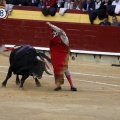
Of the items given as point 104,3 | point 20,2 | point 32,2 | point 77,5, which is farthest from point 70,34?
point 20,2

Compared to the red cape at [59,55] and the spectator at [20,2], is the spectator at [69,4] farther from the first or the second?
the red cape at [59,55]

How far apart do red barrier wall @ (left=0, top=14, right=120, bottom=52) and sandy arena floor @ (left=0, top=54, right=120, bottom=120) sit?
10.6 feet

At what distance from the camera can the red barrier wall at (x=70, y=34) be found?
1581 centimetres

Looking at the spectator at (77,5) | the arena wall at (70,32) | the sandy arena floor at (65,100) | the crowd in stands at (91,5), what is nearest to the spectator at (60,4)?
the crowd in stands at (91,5)

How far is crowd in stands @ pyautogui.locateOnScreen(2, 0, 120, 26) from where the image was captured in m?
15.5

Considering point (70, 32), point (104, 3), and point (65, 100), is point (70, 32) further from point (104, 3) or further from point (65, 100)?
point (65, 100)

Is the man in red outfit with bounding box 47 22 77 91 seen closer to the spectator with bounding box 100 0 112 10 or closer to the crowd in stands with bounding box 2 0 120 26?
the crowd in stands with bounding box 2 0 120 26

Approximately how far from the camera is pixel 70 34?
16.5 metres

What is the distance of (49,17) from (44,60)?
7.36m

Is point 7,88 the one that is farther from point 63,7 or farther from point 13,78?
point 63,7

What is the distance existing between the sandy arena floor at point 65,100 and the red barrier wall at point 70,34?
10.6 feet

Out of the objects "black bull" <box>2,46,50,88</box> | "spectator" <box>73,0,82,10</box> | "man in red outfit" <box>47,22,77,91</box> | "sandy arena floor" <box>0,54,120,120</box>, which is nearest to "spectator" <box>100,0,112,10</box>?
"spectator" <box>73,0,82,10</box>

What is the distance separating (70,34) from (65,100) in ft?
25.4

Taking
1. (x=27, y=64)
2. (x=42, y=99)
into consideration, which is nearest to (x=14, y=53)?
(x=27, y=64)
